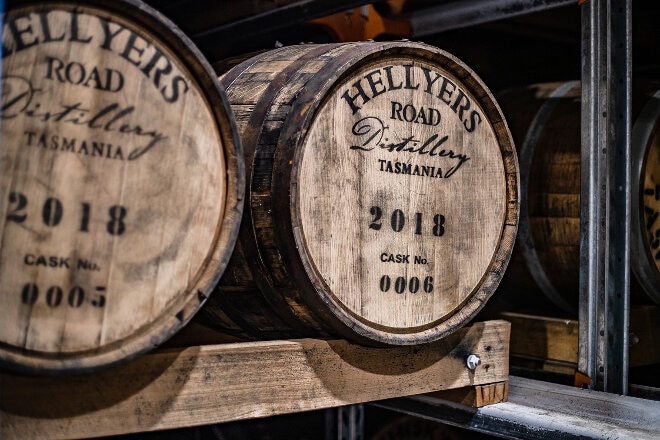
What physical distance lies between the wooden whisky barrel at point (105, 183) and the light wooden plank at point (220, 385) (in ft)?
0.60

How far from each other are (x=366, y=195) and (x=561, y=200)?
1.68 m

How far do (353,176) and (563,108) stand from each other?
1991 mm

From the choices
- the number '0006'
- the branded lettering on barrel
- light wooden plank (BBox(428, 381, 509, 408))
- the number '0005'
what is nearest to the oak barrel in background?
Result: light wooden plank (BBox(428, 381, 509, 408))

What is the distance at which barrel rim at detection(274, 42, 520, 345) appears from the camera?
215 cm

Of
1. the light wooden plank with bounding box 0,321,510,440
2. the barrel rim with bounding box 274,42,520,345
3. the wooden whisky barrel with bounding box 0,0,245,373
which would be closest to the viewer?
the wooden whisky barrel with bounding box 0,0,245,373

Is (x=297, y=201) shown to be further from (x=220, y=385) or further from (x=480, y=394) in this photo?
(x=480, y=394)

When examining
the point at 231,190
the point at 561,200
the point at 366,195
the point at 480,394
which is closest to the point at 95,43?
the point at 231,190

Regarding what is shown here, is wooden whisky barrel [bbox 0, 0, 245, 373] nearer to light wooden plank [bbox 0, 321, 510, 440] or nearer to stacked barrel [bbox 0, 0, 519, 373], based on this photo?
stacked barrel [bbox 0, 0, 519, 373]

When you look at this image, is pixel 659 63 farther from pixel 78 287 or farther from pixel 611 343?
pixel 78 287

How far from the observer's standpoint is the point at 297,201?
2.15 meters

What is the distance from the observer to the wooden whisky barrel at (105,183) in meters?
1.70

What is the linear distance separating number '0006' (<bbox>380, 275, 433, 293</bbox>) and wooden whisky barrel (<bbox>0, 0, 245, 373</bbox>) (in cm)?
52

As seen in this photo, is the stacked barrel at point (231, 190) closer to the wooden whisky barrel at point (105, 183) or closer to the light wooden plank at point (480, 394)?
the wooden whisky barrel at point (105, 183)

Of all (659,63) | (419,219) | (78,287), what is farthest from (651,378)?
(78,287)
